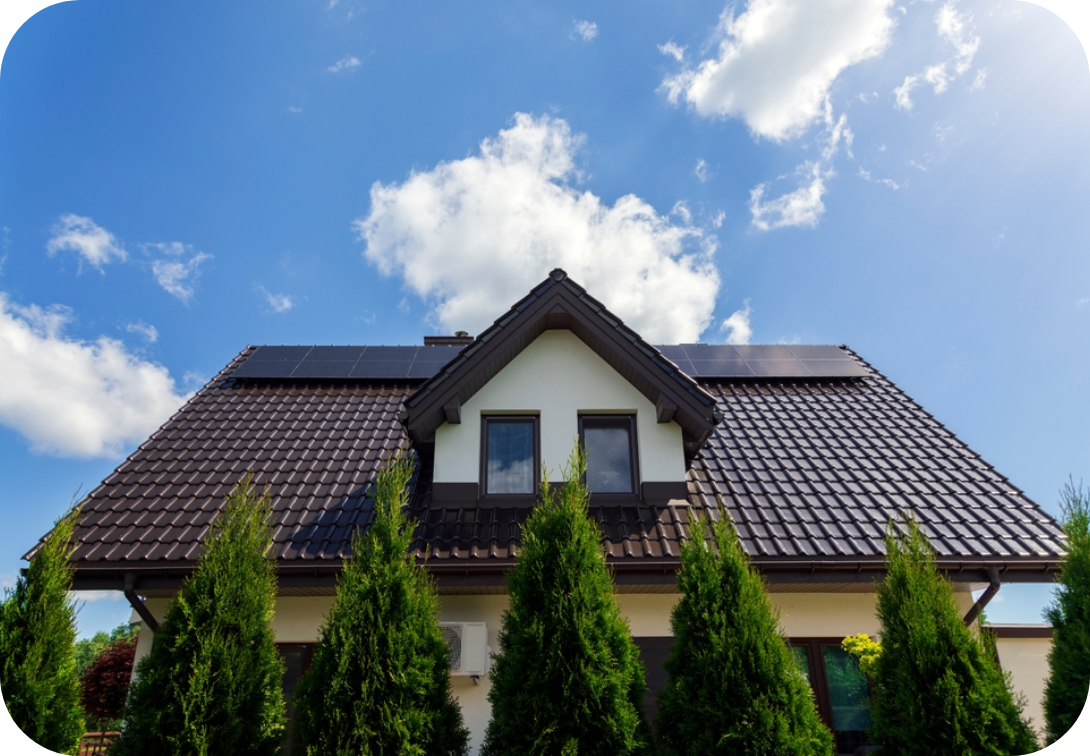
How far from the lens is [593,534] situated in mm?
5262

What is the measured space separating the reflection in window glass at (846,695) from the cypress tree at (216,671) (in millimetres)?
6007

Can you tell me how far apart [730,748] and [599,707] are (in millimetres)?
1076

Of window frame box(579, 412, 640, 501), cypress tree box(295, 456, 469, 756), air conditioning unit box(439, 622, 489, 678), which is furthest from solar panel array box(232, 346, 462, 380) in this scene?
cypress tree box(295, 456, 469, 756)

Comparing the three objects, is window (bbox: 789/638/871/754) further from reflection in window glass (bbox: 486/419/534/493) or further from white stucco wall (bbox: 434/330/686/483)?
reflection in window glass (bbox: 486/419/534/493)

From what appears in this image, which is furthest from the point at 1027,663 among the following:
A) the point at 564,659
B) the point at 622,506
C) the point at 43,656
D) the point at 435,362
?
the point at 43,656

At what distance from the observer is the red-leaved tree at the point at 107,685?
14.0 m

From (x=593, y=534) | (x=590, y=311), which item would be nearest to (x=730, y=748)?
(x=593, y=534)

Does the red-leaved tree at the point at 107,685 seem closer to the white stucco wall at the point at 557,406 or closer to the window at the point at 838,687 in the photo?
the white stucco wall at the point at 557,406

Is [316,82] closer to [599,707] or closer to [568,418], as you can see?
[568,418]

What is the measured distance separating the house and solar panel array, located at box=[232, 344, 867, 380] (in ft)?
3.89

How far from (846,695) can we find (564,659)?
4.10m

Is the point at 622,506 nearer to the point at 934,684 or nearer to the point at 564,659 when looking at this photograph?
the point at 564,659

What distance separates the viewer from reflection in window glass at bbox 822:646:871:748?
634cm

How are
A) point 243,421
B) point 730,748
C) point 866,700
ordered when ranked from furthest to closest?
point 243,421, point 866,700, point 730,748
